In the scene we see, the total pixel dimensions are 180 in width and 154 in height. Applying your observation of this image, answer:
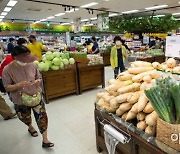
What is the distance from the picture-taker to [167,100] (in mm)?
1571

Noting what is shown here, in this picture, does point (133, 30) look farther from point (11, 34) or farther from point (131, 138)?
point (131, 138)

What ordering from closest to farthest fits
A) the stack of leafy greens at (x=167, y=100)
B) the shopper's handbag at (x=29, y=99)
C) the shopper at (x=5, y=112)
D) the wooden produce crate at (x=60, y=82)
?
the stack of leafy greens at (x=167, y=100) → the shopper's handbag at (x=29, y=99) → the shopper at (x=5, y=112) → the wooden produce crate at (x=60, y=82)

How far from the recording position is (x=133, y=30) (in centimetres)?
1712

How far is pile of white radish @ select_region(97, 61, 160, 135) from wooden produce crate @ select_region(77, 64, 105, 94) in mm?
3014

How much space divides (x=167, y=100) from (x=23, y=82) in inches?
73.2

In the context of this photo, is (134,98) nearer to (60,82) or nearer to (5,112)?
(5,112)

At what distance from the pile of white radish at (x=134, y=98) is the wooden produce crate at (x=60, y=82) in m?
2.61

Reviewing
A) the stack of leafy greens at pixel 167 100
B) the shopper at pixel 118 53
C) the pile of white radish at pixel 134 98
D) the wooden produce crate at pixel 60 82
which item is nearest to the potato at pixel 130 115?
the pile of white radish at pixel 134 98

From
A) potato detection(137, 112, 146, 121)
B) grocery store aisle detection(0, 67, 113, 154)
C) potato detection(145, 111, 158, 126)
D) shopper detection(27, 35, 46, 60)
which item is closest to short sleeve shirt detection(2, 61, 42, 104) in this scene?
grocery store aisle detection(0, 67, 113, 154)

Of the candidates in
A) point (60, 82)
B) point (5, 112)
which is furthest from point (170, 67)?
point (5, 112)

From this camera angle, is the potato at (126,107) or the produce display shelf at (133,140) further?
the potato at (126,107)

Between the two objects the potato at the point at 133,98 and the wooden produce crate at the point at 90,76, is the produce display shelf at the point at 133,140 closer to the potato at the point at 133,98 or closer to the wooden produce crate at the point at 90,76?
the potato at the point at 133,98

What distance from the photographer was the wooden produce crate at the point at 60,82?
5.04 metres

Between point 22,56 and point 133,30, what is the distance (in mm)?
15765
